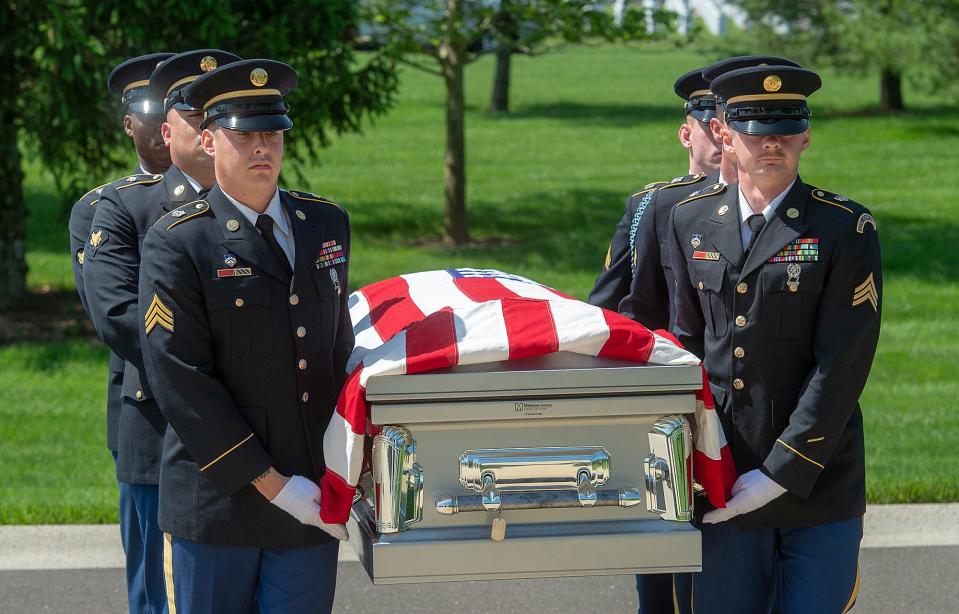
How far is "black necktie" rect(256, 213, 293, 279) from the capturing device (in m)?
3.09

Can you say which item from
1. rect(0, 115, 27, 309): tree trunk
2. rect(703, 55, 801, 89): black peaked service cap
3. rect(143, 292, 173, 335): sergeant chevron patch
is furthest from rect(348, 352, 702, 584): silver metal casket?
rect(0, 115, 27, 309): tree trunk

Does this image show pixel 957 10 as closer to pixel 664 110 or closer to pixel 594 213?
pixel 594 213

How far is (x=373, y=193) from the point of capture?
52.1 ft

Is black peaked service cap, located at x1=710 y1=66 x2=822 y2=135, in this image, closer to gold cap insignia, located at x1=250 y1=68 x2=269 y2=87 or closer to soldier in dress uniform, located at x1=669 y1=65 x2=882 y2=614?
soldier in dress uniform, located at x1=669 y1=65 x2=882 y2=614

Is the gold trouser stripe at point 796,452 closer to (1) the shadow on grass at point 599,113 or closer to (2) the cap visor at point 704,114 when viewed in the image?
(2) the cap visor at point 704,114

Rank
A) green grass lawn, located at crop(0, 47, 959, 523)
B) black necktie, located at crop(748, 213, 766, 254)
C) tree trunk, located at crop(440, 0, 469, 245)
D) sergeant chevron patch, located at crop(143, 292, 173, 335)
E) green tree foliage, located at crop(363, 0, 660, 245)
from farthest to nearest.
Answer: tree trunk, located at crop(440, 0, 469, 245), green tree foliage, located at crop(363, 0, 660, 245), green grass lawn, located at crop(0, 47, 959, 523), black necktie, located at crop(748, 213, 766, 254), sergeant chevron patch, located at crop(143, 292, 173, 335)

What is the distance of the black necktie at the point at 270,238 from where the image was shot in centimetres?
309

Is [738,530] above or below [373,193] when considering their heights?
above

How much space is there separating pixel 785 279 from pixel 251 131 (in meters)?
1.32

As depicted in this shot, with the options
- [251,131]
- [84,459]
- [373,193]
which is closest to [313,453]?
[251,131]

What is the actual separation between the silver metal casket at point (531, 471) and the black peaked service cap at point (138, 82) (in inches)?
60.8

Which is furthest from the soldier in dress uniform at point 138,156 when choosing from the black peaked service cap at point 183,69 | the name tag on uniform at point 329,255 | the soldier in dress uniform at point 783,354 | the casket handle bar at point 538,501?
the soldier in dress uniform at point 783,354

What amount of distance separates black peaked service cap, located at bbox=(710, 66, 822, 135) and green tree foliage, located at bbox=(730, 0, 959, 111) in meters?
13.8

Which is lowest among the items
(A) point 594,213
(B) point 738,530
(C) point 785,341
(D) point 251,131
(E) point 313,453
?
(A) point 594,213
